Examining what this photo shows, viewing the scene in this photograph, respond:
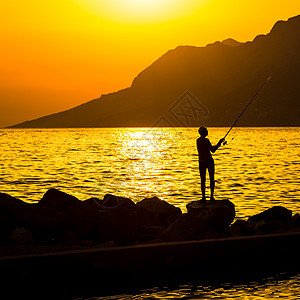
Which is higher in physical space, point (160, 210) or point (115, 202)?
point (115, 202)

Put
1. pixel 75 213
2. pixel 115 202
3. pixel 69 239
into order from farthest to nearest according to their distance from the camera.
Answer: pixel 115 202 < pixel 75 213 < pixel 69 239

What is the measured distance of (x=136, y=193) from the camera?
36.7m

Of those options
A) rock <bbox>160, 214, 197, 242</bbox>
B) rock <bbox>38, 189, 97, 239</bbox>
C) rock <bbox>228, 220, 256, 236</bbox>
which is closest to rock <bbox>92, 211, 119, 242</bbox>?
rock <bbox>38, 189, 97, 239</bbox>

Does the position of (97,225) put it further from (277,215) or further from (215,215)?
(277,215)

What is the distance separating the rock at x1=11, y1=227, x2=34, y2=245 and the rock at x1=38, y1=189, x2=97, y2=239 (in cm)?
98

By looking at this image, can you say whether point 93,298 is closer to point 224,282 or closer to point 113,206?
point 224,282

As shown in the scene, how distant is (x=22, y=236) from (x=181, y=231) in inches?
153

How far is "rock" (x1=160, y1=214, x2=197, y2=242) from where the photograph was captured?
1463cm

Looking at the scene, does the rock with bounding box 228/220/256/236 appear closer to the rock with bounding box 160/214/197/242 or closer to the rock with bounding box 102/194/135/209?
the rock with bounding box 160/214/197/242

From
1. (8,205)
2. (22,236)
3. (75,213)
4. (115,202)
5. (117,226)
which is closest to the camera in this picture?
(22,236)

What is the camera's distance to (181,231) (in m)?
14.7

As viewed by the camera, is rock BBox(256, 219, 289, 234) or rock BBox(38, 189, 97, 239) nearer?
rock BBox(38, 189, 97, 239)

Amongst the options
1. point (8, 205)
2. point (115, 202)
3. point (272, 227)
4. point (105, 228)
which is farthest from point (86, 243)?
point (272, 227)

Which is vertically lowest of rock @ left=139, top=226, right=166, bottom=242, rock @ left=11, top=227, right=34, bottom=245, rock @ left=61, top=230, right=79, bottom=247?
rock @ left=139, top=226, right=166, bottom=242
